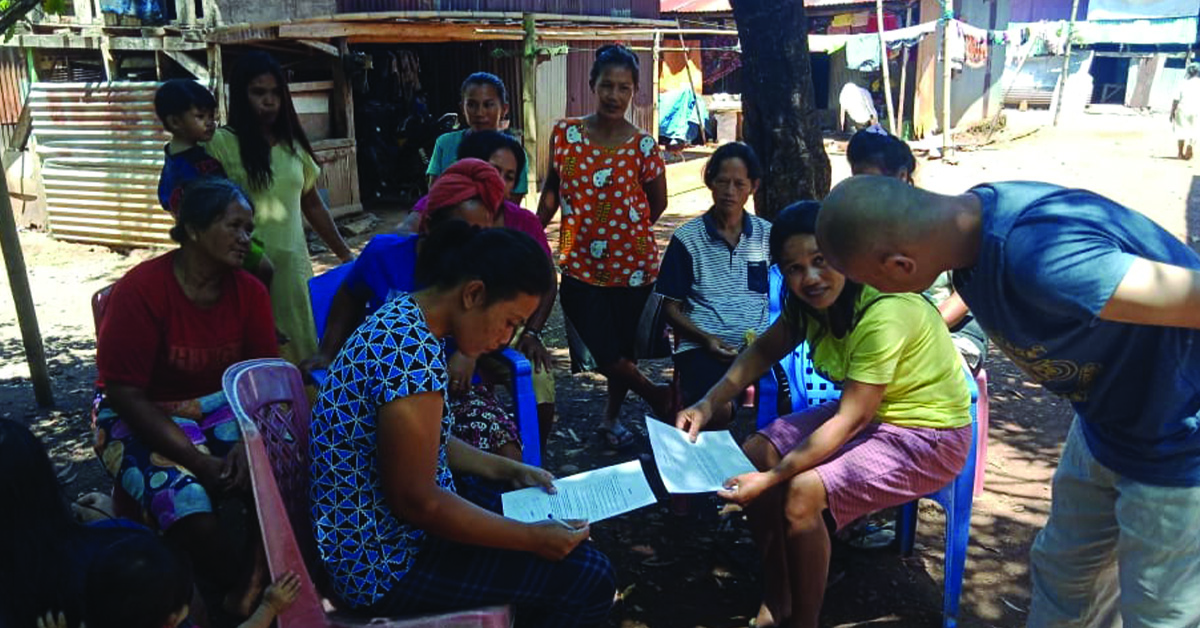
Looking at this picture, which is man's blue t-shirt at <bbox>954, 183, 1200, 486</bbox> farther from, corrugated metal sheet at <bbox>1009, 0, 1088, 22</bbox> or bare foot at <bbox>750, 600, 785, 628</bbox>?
corrugated metal sheet at <bbox>1009, 0, 1088, 22</bbox>

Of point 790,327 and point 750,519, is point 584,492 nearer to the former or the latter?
point 750,519

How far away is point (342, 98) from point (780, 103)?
7.07m

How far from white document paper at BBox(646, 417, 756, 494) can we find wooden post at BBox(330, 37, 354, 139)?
811 centimetres

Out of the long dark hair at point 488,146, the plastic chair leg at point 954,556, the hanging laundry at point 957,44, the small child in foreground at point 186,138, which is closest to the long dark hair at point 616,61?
the long dark hair at point 488,146

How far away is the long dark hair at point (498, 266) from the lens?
2.01 meters

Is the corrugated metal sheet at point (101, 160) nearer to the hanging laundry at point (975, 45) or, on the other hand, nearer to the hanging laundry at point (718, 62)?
the hanging laundry at point (718, 62)

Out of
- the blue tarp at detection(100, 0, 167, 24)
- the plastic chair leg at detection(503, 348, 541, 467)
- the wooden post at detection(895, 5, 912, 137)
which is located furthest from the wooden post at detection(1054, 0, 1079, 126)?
the plastic chair leg at detection(503, 348, 541, 467)

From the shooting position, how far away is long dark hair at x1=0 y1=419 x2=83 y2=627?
1.90 m

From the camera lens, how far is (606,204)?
413cm

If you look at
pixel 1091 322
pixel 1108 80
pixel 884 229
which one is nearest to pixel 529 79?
pixel 884 229

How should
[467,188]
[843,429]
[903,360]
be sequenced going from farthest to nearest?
[467,188] < [903,360] < [843,429]

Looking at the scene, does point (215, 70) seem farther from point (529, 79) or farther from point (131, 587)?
point (131, 587)

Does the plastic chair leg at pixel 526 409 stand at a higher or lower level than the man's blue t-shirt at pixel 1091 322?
lower

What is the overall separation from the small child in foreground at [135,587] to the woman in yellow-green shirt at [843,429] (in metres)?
1.44
